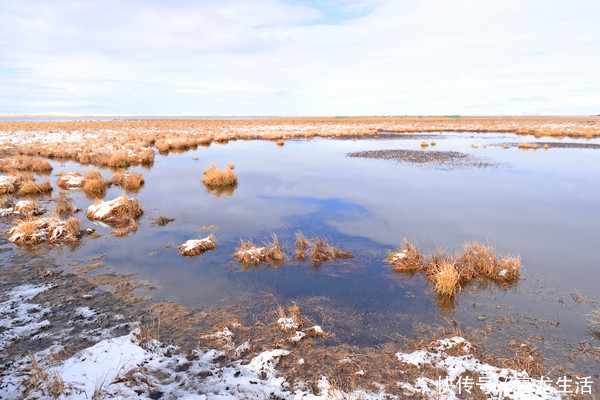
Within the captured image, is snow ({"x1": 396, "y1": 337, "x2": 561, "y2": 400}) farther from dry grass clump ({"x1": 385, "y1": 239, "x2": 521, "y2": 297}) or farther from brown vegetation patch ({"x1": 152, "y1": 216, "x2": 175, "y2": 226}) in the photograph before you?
brown vegetation patch ({"x1": 152, "y1": 216, "x2": 175, "y2": 226})

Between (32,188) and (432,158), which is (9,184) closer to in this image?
(32,188)

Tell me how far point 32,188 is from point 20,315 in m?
12.6

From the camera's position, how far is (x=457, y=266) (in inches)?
310

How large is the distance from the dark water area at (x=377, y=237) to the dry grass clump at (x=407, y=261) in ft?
1.06

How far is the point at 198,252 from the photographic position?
9188mm

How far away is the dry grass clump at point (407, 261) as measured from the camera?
8164 mm

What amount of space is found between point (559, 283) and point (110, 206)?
14.4 meters

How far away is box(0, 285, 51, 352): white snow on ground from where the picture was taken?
5309 millimetres

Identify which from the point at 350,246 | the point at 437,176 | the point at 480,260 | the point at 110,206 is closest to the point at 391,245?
the point at 350,246

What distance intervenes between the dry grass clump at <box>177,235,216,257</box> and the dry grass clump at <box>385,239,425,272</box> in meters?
5.30

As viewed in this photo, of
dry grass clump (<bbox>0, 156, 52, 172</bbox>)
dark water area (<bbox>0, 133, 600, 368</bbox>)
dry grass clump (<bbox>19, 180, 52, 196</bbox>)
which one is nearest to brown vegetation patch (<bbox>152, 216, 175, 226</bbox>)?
dark water area (<bbox>0, 133, 600, 368</bbox>)

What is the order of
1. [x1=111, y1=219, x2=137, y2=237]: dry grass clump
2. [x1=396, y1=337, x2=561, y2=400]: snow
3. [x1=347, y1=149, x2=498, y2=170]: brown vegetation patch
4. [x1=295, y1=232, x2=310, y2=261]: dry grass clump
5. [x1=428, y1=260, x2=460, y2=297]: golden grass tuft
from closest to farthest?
[x1=396, y1=337, x2=561, y2=400]: snow, [x1=428, y1=260, x2=460, y2=297]: golden grass tuft, [x1=295, y1=232, x2=310, y2=261]: dry grass clump, [x1=111, y1=219, x2=137, y2=237]: dry grass clump, [x1=347, y1=149, x2=498, y2=170]: brown vegetation patch

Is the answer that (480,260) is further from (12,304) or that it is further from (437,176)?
(437,176)

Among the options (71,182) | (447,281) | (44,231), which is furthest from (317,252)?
(71,182)
